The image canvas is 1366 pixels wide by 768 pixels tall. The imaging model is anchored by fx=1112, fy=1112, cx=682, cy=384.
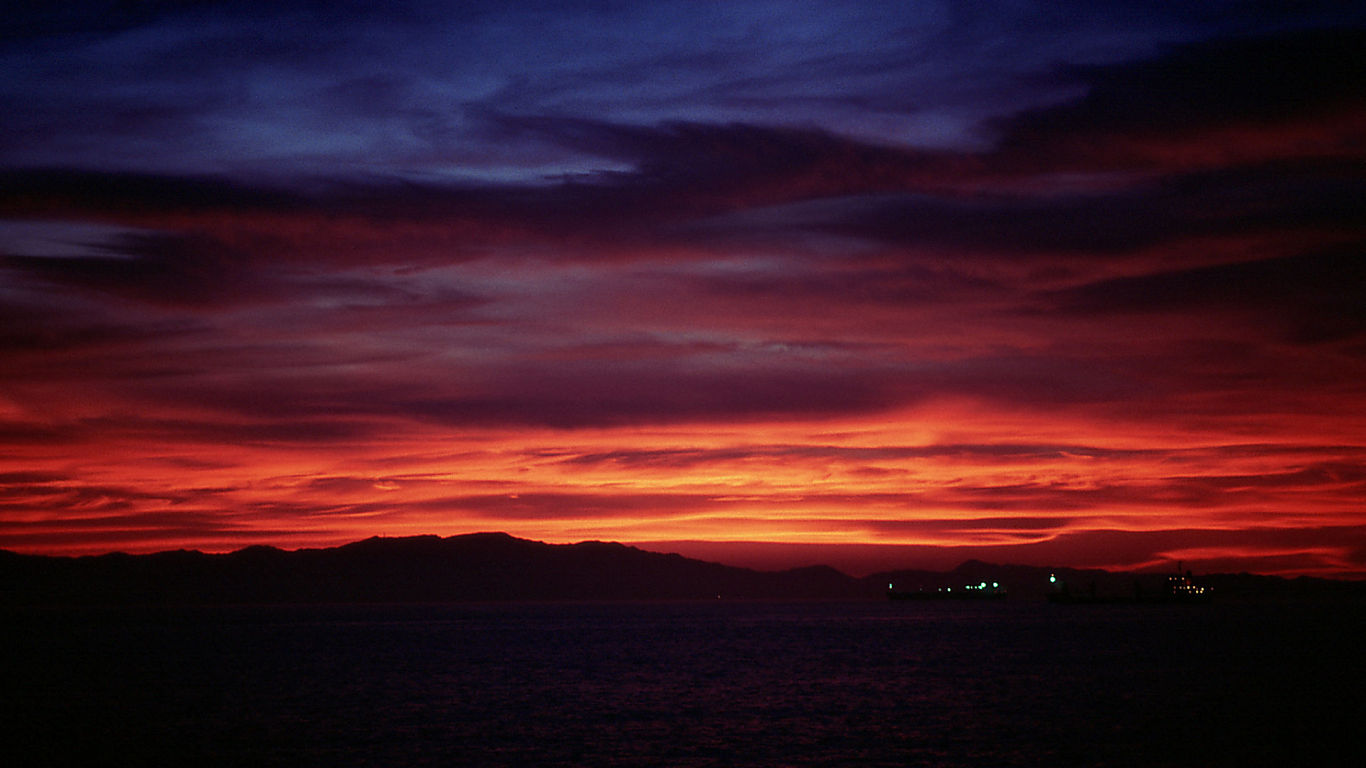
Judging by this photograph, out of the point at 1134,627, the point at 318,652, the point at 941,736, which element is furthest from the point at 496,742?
the point at 1134,627

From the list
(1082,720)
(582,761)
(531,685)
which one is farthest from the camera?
(531,685)

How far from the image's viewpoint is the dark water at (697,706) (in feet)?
171

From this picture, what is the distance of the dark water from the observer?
52.0 meters

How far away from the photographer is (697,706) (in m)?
68.9

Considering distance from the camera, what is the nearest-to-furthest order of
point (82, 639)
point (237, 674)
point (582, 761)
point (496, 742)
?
point (582, 761) < point (496, 742) < point (237, 674) < point (82, 639)

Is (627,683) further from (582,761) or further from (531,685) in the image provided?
(582,761)

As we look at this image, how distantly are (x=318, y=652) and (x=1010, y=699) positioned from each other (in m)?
86.3

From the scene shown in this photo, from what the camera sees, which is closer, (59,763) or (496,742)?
(59,763)

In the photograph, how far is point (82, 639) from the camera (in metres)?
170

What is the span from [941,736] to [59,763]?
4155 cm

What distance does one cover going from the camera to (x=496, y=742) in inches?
2164

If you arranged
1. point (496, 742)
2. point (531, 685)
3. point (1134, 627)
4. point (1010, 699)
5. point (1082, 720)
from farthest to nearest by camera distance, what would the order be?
point (1134, 627), point (531, 685), point (1010, 699), point (1082, 720), point (496, 742)

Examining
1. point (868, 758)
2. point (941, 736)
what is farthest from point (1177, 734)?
point (868, 758)

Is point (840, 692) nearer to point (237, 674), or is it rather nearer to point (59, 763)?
point (59, 763)
